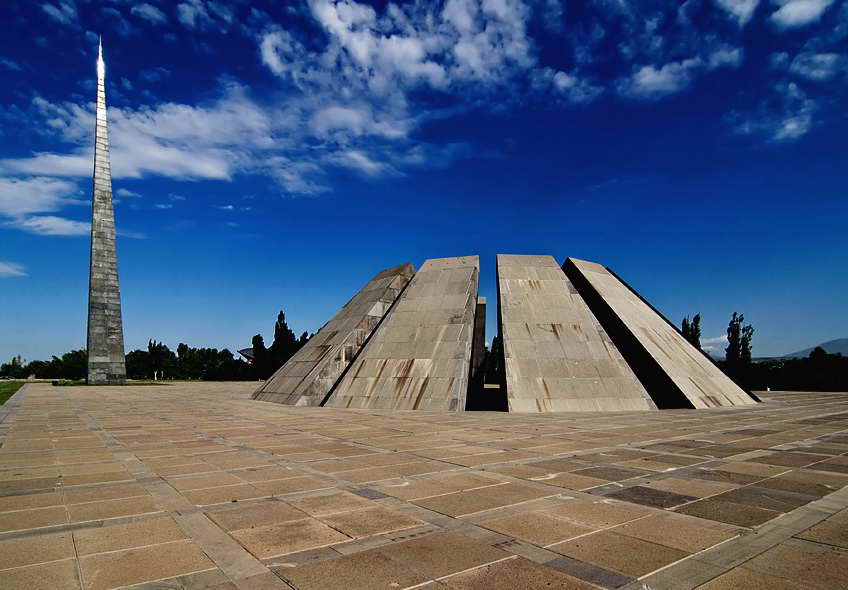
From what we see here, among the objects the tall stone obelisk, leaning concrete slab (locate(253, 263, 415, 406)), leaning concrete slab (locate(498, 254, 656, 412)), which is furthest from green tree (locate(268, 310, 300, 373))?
leaning concrete slab (locate(498, 254, 656, 412))

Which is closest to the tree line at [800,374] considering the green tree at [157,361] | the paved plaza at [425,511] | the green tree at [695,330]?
the green tree at [695,330]

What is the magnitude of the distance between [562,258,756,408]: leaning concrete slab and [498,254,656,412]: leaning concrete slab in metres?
0.93

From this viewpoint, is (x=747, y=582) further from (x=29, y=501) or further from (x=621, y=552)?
(x=29, y=501)

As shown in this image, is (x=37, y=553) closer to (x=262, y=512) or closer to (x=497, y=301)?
(x=262, y=512)

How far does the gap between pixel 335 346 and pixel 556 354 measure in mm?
9123

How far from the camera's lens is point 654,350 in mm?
18547

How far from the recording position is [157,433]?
11242 millimetres

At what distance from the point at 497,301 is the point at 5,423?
56.3 ft

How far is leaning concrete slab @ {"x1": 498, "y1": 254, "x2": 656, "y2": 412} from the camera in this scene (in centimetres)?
1623

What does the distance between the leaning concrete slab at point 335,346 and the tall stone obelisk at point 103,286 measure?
22.9 m

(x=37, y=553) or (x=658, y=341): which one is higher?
(x=658, y=341)

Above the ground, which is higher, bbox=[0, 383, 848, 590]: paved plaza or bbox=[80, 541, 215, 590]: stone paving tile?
bbox=[80, 541, 215, 590]: stone paving tile

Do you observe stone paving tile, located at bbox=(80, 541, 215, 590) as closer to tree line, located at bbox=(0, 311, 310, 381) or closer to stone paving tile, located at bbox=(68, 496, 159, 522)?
stone paving tile, located at bbox=(68, 496, 159, 522)

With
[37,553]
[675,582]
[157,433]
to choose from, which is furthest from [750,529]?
[157,433]
